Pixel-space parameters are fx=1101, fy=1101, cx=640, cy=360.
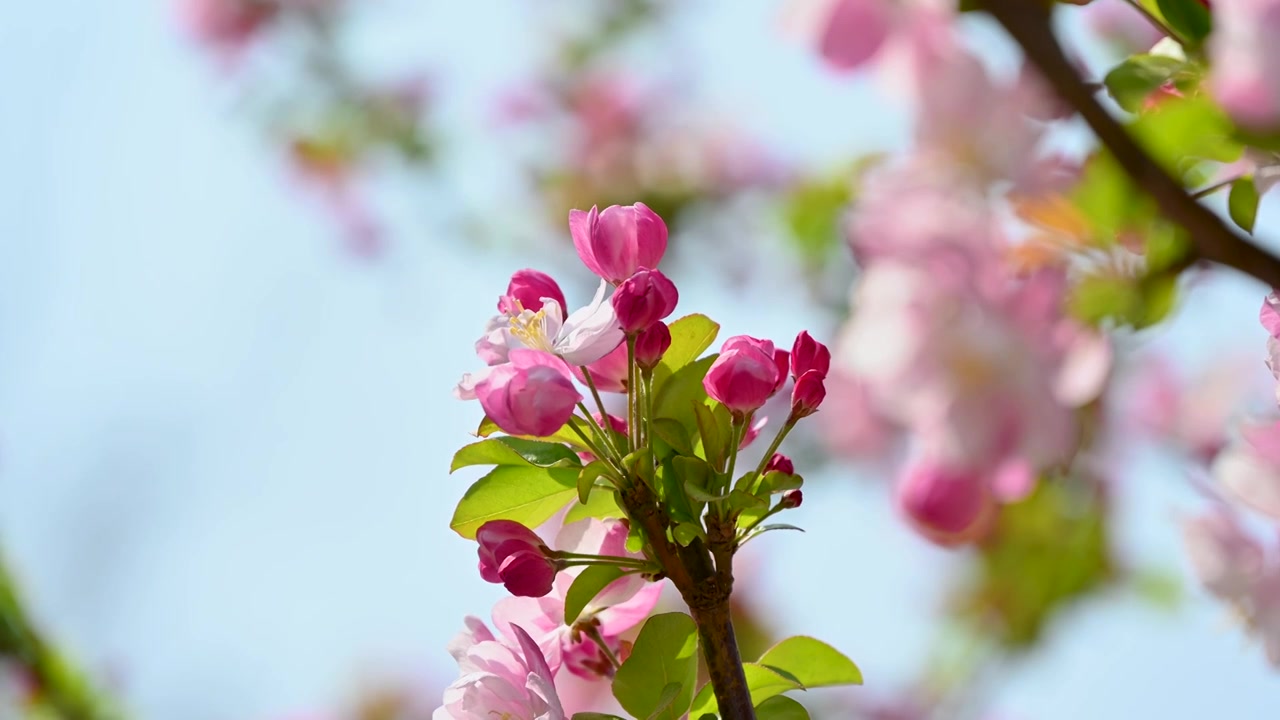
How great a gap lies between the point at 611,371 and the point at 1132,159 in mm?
211

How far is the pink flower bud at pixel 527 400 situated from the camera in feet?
1.17

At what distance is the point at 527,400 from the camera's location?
1.17 feet

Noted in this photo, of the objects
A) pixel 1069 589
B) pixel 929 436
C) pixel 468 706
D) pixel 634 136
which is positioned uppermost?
pixel 634 136

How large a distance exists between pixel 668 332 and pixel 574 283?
1.84 m

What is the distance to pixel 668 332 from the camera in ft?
1.31

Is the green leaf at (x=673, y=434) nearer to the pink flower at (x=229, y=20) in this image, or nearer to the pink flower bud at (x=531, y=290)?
the pink flower bud at (x=531, y=290)

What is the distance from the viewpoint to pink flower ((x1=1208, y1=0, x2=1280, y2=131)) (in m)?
0.44

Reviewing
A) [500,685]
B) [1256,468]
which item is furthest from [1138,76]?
[500,685]

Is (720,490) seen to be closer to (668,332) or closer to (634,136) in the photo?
(668,332)

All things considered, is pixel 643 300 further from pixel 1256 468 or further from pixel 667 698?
pixel 1256 468

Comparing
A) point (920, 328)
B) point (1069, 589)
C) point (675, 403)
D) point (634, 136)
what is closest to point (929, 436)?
→ point (920, 328)

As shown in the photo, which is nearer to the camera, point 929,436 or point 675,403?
point 675,403

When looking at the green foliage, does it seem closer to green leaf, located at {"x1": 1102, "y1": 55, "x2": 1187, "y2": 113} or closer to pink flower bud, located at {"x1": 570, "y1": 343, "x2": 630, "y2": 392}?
green leaf, located at {"x1": 1102, "y1": 55, "x2": 1187, "y2": 113}

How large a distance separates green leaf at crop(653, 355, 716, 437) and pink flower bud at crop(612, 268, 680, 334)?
0.04 metres
